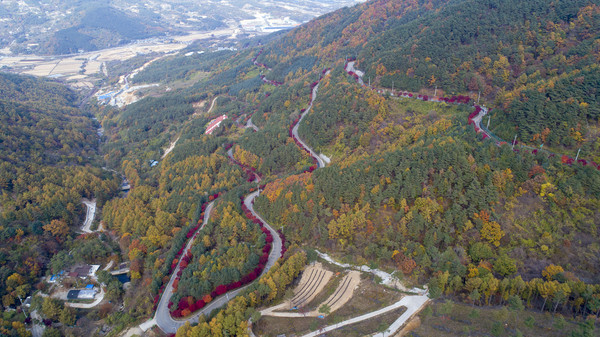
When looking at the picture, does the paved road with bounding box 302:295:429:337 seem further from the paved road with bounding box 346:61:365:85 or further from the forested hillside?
the paved road with bounding box 346:61:365:85

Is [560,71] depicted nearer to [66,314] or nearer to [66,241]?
[66,314]

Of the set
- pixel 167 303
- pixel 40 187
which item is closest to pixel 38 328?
pixel 167 303

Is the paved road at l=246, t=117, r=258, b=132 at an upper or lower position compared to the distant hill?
lower

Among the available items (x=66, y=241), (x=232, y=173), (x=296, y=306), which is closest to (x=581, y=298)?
(x=296, y=306)

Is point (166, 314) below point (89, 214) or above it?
above

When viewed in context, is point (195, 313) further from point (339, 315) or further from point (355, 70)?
point (355, 70)

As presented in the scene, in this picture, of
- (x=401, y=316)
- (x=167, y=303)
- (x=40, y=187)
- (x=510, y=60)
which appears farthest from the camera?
(x=40, y=187)

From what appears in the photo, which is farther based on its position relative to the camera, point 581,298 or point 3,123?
point 3,123

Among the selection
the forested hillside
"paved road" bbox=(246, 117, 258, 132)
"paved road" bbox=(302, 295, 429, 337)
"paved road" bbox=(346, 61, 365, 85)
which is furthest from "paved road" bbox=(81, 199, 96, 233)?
"paved road" bbox=(346, 61, 365, 85)

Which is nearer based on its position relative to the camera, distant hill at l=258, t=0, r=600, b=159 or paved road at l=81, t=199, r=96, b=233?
distant hill at l=258, t=0, r=600, b=159
